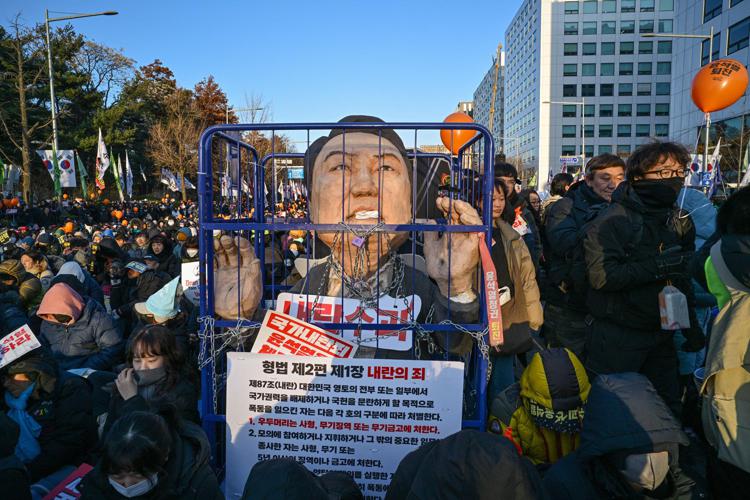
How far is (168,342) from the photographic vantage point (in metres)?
3.35

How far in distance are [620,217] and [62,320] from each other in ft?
16.2

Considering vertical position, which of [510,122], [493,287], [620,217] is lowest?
[493,287]

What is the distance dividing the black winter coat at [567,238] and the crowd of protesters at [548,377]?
0.06 feet

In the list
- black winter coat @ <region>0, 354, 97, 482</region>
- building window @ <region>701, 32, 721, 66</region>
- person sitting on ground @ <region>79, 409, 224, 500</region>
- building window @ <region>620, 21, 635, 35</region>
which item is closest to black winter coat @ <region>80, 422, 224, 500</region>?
person sitting on ground @ <region>79, 409, 224, 500</region>

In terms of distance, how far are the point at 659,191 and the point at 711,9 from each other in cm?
3326

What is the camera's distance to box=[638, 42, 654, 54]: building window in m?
62.0

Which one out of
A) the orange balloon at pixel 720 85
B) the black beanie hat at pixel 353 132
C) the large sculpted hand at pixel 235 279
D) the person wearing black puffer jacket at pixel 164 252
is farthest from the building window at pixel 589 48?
the large sculpted hand at pixel 235 279

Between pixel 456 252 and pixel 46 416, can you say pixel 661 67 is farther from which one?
pixel 46 416

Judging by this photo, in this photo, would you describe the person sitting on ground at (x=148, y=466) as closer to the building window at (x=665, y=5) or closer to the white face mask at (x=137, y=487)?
the white face mask at (x=137, y=487)

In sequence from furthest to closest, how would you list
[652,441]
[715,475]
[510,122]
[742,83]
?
[510,122] < [742,83] < [715,475] < [652,441]

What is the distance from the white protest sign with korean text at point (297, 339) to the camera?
2.34 meters

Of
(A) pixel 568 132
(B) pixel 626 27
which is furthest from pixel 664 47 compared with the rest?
(A) pixel 568 132

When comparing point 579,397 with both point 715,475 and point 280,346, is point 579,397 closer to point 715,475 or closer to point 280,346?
point 715,475

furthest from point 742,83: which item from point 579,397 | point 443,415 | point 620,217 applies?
point 443,415
